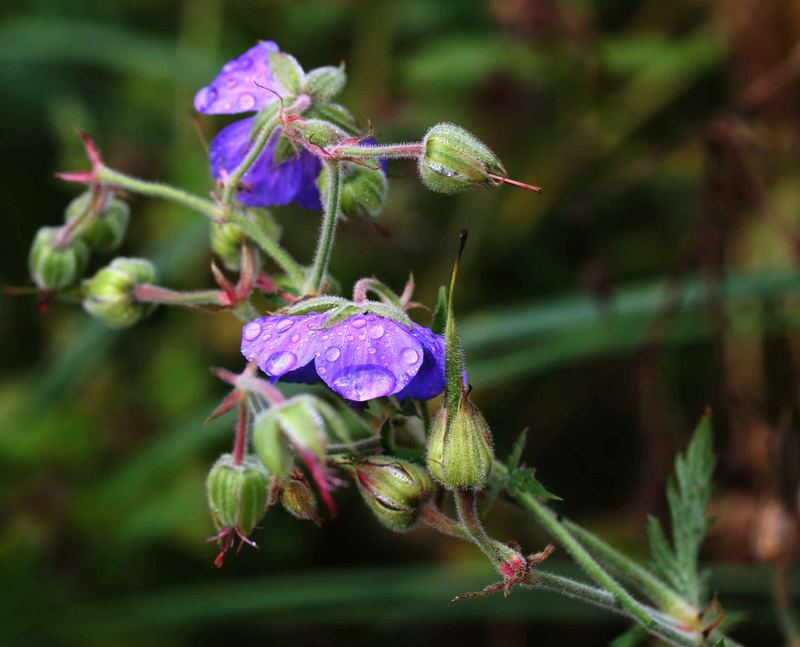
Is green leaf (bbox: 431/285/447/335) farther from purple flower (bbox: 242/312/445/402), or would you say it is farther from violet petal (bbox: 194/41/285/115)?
violet petal (bbox: 194/41/285/115)

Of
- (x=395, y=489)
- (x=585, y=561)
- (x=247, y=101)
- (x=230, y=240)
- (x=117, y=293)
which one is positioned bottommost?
(x=585, y=561)

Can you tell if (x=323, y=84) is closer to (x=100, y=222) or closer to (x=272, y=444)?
(x=100, y=222)

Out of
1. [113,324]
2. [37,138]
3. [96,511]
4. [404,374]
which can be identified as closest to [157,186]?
[113,324]

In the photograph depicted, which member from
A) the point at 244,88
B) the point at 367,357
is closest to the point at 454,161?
the point at 367,357

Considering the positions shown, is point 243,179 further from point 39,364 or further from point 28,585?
point 39,364

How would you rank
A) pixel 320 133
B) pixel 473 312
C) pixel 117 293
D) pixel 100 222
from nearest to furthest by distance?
pixel 320 133, pixel 117 293, pixel 100 222, pixel 473 312

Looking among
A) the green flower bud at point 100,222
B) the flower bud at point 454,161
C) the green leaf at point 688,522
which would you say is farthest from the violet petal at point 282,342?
the green leaf at point 688,522
